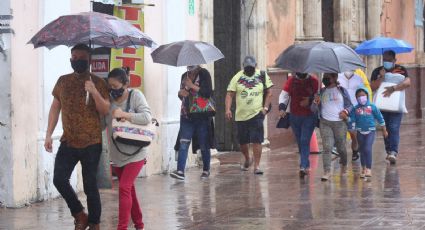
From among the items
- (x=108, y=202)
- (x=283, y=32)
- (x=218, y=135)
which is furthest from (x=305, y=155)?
(x=283, y=32)

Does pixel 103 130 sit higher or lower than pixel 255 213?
higher

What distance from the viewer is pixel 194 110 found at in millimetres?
14609

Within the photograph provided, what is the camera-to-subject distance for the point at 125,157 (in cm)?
966

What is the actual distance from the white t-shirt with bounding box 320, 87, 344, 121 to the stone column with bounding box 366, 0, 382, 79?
11924 millimetres

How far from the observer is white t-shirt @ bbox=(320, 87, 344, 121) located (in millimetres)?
14352

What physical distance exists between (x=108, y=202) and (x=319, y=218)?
111 inches

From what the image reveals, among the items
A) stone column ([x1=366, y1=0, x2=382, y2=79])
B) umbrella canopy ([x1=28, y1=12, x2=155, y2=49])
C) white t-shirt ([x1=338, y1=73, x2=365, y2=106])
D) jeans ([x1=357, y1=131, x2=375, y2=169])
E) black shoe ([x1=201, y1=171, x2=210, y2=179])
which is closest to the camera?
umbrella canopy ([x1=28, y1=12, x2=155, y2=49])

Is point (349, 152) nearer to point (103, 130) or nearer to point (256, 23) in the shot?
point (256, 23)

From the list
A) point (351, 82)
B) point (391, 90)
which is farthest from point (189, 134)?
point (391, 90)

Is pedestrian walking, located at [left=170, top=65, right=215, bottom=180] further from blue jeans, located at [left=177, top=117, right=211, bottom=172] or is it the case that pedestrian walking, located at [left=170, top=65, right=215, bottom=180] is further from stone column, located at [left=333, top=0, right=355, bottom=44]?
stone column, located at [left=333, top=0, right=355, bottom=44]

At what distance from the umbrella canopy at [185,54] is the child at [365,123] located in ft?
6.54

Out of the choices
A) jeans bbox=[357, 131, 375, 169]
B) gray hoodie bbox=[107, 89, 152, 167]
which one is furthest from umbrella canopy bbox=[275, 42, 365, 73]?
gray hoodie bbox=[107, 89, 152, 167]

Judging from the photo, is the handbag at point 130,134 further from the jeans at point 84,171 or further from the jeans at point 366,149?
the jeans at point 366,149

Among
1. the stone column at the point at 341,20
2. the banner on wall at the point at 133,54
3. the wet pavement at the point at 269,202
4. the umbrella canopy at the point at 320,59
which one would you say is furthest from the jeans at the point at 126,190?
the stone column at the point at 341,20
